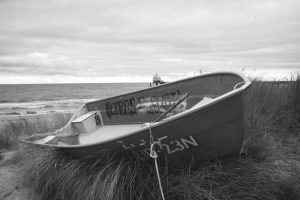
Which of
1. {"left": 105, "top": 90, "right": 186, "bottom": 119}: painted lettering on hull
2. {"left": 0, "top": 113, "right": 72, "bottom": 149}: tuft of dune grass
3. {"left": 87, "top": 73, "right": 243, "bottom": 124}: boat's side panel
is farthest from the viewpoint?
{"left": 0, "top": 113, "right": 72, "bottom": 149}: tuft of dune grass

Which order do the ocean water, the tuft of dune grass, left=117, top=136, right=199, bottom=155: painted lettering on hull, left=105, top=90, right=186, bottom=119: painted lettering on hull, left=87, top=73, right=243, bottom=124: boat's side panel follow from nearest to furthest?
left=117, top=136, right=199, bottom=155: painted lettering on hull → left=87, top=73, right=243, bottom=124: boat's side panel → left=105, top=90, right=186, bottom=119: painted lettering on hull → the tuft of dune grass → the ocean water

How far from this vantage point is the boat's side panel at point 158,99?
4.04 meters

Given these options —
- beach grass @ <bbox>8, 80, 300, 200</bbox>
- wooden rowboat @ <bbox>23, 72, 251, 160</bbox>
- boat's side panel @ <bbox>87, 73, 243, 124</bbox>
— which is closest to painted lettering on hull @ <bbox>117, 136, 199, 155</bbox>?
wooden rowboat @ <bbox>23, 72, 251, 160</bbox>

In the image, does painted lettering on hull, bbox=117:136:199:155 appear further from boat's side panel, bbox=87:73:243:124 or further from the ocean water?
the ocean water

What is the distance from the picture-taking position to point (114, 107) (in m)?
6.03

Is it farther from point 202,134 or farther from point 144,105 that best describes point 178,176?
point 144,105

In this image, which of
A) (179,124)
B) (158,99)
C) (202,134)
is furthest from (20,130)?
(202,134)

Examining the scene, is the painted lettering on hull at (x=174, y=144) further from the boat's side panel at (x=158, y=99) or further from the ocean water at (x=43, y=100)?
the ocean water at (x=43, y=100)

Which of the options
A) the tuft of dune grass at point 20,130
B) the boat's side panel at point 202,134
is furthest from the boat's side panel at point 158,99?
the tuft of dune grass at point 20,130

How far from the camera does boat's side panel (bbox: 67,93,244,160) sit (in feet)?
8.69

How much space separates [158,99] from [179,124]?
245 cm

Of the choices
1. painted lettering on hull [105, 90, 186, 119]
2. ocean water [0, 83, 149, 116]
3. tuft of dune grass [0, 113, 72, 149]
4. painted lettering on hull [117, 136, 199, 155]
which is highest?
painted lettering on hull [105, 90, 186, 119]

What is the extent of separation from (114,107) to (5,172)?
8.82ft

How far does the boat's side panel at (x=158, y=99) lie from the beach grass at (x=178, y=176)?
99 cm
